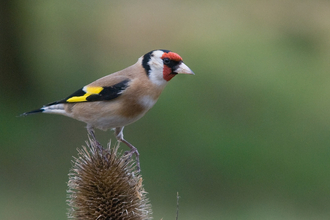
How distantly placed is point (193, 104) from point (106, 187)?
773cm

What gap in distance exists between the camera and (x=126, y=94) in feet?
13.4

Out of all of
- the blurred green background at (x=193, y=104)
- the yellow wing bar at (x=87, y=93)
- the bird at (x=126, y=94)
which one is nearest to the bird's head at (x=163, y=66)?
the bird at (x=126, y=94)

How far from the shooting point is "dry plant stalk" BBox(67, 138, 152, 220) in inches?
144

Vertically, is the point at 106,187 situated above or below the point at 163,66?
below

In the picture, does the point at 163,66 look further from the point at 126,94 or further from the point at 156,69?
the point at 126,94

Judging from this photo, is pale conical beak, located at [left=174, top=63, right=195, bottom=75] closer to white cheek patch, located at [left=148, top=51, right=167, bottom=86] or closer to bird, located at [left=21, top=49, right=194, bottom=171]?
bird, located at [left=21, top=49, right=194, bottom=171]

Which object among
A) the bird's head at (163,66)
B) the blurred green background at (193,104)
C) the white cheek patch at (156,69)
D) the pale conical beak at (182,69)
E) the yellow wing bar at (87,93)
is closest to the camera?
the pale conical beak at (182,69)

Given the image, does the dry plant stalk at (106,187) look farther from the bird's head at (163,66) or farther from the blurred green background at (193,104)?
the blurred green background at (193,104)

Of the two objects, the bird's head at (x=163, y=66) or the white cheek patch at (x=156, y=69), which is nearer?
the bird's head at (x=163, y=66)

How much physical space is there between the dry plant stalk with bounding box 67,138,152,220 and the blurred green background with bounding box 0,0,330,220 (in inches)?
179

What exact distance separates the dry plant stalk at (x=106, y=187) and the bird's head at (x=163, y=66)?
2.59ft

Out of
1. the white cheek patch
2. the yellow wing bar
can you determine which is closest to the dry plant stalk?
the yellow wing bar

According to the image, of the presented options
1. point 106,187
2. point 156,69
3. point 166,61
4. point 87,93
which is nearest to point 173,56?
point 166,61

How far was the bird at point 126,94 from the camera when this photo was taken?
396 centimetres
